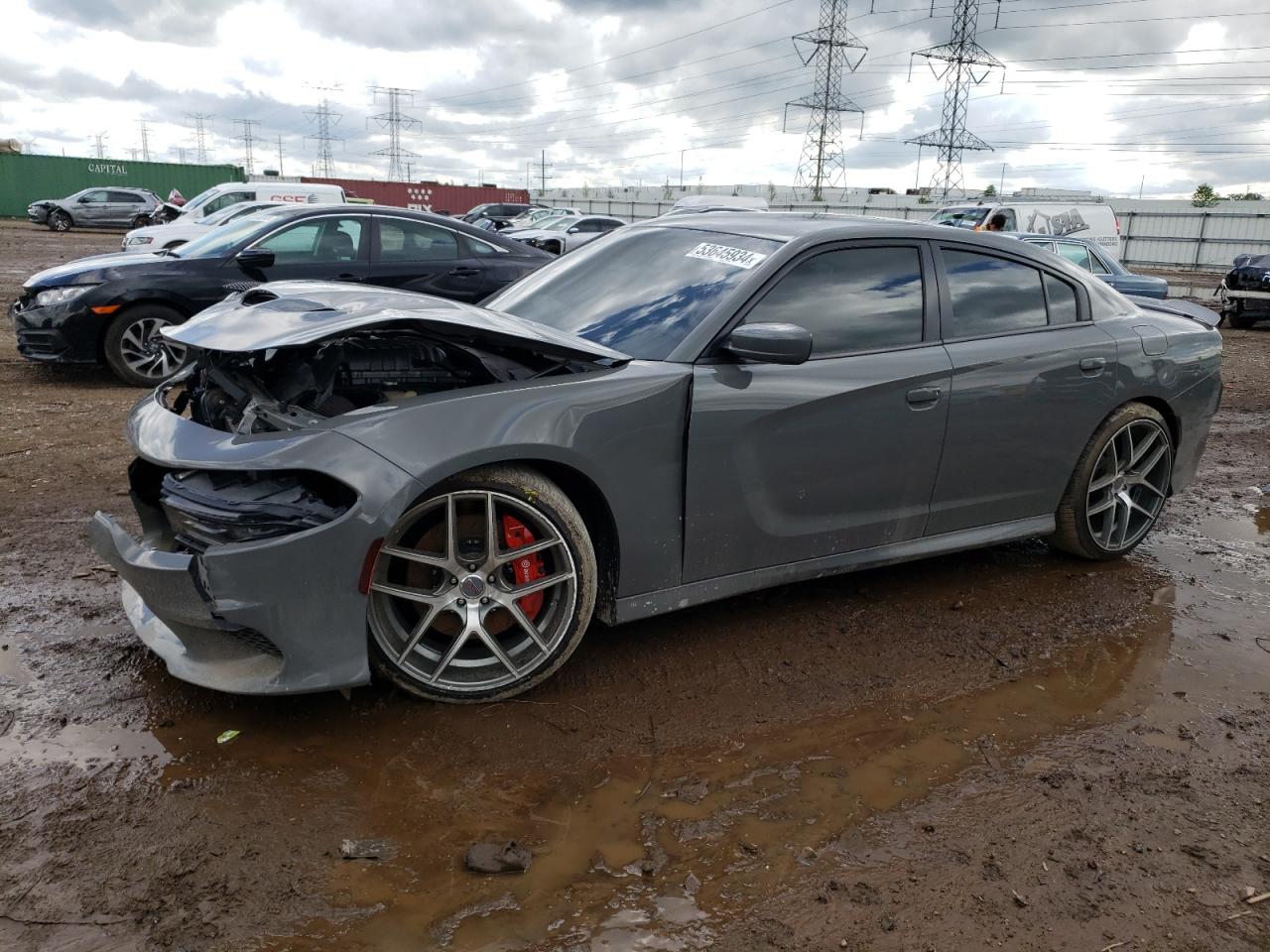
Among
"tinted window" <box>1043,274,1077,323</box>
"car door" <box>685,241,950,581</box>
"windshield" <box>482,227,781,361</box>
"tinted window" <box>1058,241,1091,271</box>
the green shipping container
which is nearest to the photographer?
"car door" <box>685,241,950,581</box>

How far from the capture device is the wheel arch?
10.2ft

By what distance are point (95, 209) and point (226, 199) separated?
17.3 metres

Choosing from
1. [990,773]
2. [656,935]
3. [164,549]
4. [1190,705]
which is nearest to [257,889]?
[656,935]

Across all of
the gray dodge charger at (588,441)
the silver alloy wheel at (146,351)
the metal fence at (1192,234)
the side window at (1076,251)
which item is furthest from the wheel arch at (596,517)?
the metal fence at (1192,234)

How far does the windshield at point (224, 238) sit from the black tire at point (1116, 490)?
271 inches

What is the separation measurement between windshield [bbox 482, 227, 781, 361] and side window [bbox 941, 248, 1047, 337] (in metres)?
0.88

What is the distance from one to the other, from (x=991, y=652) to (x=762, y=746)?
1.26 m

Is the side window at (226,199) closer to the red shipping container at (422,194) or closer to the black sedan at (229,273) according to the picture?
the black sedan at (229,273)

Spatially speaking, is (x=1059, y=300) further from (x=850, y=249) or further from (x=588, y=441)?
(x=588, y=441)

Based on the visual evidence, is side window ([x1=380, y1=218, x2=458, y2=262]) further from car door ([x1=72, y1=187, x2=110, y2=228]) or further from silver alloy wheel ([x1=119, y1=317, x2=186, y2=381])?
car door ([x1=72, y1=187, x2=110, y2=228])

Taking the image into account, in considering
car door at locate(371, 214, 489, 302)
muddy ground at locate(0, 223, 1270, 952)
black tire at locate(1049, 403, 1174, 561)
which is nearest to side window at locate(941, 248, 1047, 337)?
black tire at locate(1049, 403, 1174, 561)

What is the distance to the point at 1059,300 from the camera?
4395mm

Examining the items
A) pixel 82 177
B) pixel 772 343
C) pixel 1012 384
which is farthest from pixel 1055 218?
pixel 82 177

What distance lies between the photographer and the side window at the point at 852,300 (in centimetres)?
361
